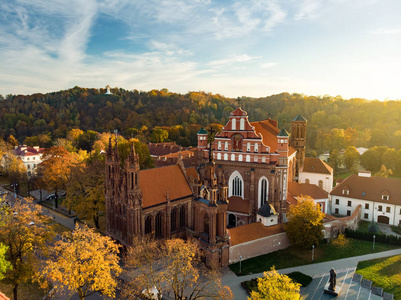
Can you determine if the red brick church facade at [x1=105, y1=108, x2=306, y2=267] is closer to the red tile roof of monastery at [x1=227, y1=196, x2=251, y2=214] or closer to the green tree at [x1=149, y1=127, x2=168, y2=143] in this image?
the red tile roof of monastery at [x1=227, y1=196, x2=251, y2=214]

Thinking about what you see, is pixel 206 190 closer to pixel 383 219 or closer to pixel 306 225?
→ pixel 306 225

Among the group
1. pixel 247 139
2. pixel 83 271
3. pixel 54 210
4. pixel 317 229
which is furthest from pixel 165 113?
pixel 83 271

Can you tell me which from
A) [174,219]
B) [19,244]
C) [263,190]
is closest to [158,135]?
[263,190]

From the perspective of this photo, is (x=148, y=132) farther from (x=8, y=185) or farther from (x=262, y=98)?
(x=262, y=98)

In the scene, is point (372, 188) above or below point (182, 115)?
below

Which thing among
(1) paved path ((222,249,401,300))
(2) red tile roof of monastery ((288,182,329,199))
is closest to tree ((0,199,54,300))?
(1) paved path ((222,249,401,300))

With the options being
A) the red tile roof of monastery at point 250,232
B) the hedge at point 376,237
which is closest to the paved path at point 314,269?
the hedge at point 376,237

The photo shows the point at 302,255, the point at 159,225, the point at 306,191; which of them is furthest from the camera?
the point at 306,191
